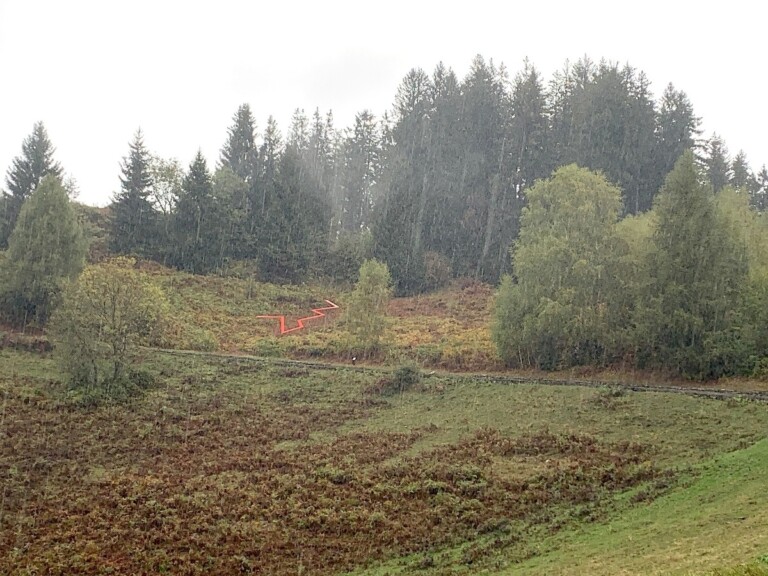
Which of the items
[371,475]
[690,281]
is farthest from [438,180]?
[371,475]

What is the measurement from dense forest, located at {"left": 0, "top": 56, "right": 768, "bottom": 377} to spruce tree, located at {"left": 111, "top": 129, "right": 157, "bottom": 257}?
6.4 inches

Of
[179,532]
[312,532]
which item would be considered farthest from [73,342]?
[312,532]

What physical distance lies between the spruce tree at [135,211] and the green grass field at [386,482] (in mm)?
31359

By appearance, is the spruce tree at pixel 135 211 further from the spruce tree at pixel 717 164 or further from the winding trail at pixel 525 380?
the spruce tree at pixel 717 164

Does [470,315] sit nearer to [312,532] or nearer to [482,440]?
[482,440]

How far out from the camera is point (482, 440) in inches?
982

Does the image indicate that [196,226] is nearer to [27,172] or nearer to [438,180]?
[27,172]

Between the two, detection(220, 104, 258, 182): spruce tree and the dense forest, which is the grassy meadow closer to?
the dense forest

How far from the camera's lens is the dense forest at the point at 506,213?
3081 centimetres

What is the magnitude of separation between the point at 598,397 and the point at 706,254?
8408 millimetres

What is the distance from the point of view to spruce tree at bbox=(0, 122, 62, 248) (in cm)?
6125

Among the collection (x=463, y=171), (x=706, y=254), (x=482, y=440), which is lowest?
(x=482, y=440)

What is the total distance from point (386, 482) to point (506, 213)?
52.0 m

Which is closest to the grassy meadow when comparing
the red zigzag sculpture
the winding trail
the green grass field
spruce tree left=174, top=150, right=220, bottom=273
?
the green grass field
